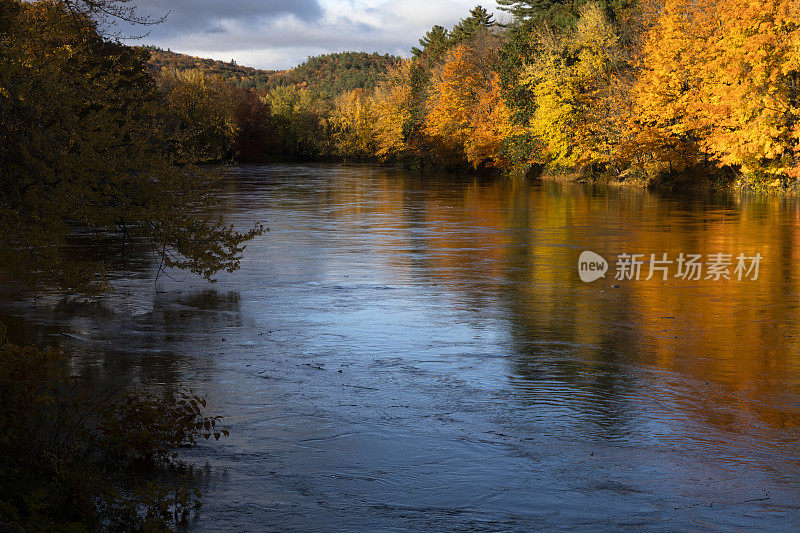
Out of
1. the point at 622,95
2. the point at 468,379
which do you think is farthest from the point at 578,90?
the point at 468,379

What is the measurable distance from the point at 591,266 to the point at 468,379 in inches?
389

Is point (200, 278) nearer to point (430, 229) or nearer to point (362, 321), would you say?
point (362, 321)

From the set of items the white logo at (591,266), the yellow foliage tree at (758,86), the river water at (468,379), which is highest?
the yellow foliage tree at (758,86)

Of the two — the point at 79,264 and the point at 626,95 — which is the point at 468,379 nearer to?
the point at 79,264

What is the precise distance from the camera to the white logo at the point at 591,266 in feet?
59.0

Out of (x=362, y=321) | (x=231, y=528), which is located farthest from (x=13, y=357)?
(x=362, y=321)

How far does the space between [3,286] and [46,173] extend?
6143 millimetres

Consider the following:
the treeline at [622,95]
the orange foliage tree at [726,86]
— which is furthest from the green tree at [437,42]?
the orange foliage tree at [726,86]

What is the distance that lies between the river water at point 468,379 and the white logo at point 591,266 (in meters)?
0.31

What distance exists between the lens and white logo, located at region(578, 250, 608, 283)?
59.0 ft

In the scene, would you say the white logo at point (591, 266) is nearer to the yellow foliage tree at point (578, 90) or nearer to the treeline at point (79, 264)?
the treeline at point (79, 264)

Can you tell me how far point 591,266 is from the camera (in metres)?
19.4

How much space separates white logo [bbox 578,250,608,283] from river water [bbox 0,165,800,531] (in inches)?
12.0

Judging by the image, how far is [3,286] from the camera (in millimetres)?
16656
